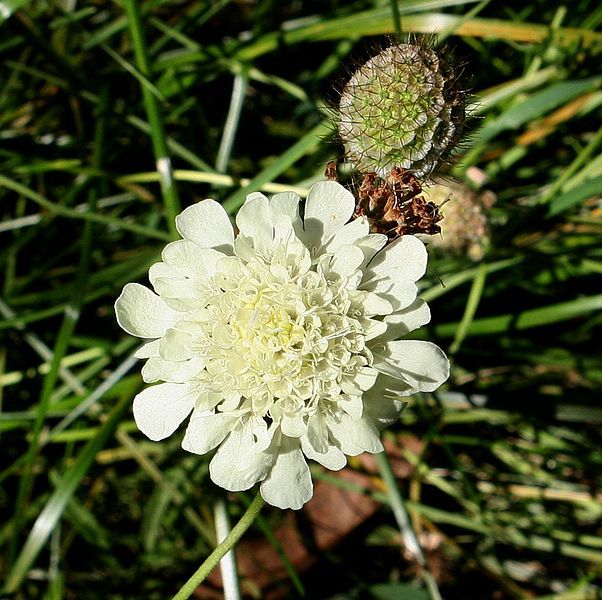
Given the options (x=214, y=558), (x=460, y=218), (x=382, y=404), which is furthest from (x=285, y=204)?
(x=460, y=218)

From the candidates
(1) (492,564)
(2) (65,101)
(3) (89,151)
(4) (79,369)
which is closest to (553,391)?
(1) (492,564)

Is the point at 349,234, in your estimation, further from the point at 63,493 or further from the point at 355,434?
the point at 63,493

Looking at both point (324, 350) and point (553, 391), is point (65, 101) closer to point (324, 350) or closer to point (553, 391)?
point (324, 350)

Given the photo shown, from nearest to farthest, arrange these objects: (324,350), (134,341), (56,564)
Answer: (324,350), (134,341), (56,564)

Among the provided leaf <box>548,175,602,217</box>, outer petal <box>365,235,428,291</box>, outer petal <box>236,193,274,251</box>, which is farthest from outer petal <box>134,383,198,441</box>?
leaf <box>548,175,602,217</box>

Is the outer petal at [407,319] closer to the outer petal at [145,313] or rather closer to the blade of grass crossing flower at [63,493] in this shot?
the outer petal at [145,313]

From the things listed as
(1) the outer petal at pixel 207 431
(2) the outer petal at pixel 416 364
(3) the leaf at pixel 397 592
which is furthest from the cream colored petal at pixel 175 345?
(3) the leaf at pixel 397 592

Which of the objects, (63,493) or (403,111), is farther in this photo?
(63,493)
